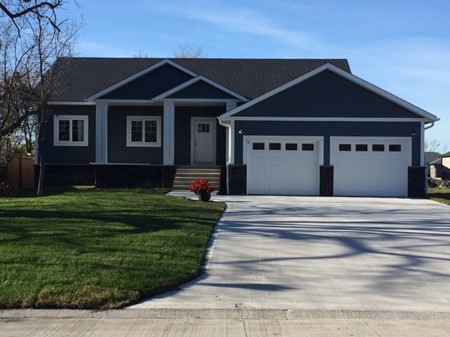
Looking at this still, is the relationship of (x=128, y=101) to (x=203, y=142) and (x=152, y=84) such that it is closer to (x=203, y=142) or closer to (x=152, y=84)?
(x=152, y=84)

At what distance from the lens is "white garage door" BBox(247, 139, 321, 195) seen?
21.9 m

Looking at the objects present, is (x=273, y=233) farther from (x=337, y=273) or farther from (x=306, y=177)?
(x=306, y=177)

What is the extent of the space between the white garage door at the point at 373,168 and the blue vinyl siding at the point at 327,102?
3.50 feet

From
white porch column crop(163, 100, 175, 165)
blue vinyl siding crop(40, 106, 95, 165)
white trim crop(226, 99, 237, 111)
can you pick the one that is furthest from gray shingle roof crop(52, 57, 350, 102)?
white porch column crop(163, 100, 175, 165)

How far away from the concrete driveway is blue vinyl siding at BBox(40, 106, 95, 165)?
43.1 feet

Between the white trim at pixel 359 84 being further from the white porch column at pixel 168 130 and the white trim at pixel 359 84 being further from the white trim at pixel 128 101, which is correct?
the white trim at pixel 128 101

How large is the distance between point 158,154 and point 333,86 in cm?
888

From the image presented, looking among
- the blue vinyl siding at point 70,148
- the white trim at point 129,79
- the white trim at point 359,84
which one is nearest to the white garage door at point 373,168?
the white trim at point 359,84

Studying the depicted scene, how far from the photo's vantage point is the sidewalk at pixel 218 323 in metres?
6.11

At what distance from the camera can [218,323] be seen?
6469 millimetres

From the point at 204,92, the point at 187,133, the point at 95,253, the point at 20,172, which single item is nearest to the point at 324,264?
the point at 95,253

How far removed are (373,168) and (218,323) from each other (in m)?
16.6

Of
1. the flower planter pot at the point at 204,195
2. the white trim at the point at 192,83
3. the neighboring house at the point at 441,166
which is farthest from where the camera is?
the neighboring house at the point at 441,166

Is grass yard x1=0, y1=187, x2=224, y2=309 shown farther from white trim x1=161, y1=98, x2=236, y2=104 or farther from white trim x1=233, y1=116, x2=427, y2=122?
white trim x1=161, y1=98, x2=236, y2=104
